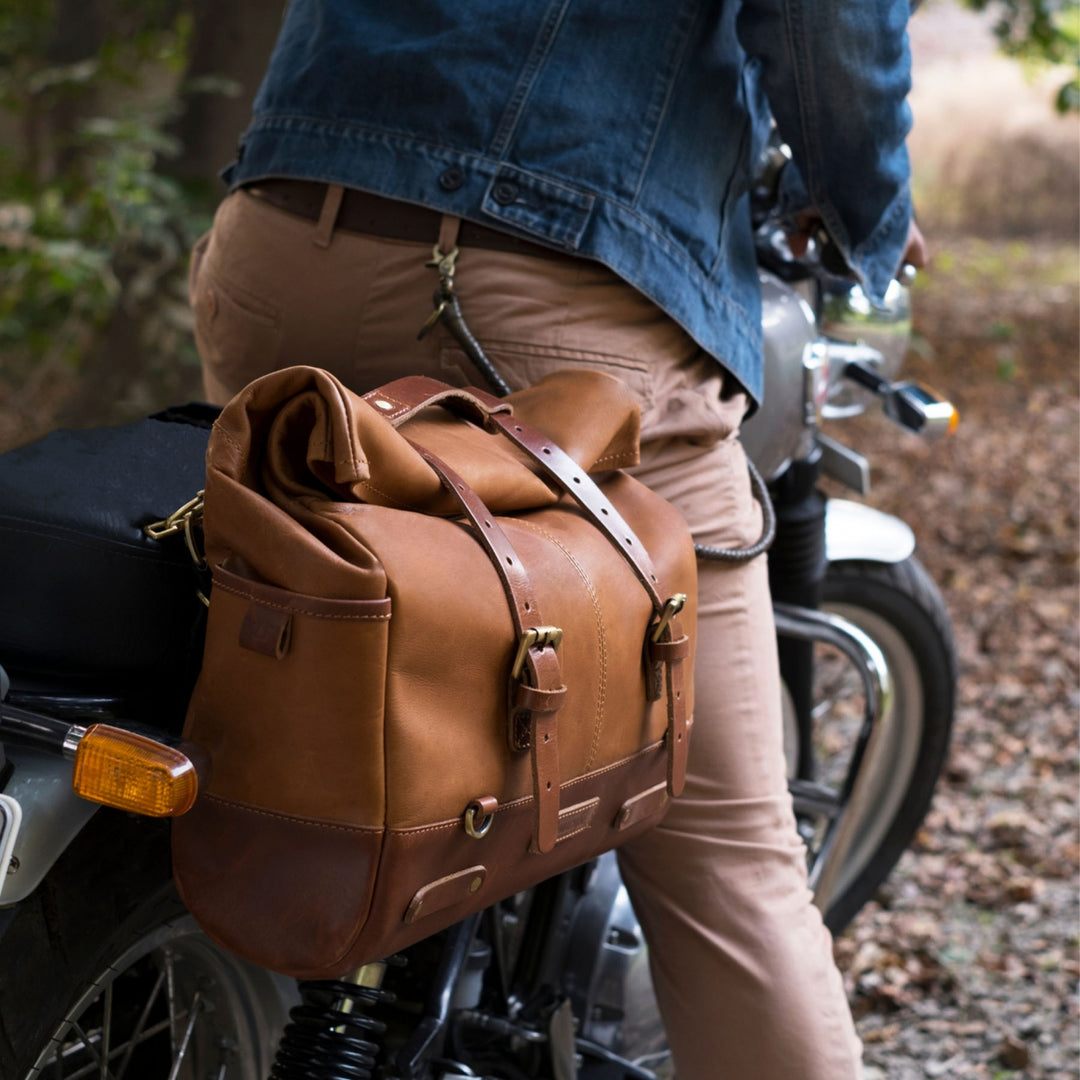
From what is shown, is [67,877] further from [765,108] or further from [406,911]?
[765,108]

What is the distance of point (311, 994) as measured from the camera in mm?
1414

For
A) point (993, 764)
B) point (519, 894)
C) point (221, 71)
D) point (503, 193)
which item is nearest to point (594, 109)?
point (503, 193)

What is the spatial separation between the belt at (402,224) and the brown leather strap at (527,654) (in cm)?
35

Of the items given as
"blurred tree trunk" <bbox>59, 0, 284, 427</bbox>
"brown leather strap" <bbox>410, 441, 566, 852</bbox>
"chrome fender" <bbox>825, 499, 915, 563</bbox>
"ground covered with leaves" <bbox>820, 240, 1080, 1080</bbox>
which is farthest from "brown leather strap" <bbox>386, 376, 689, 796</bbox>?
"blurred tree trunk" <bbox>59, 0, 284, 427</bbox>

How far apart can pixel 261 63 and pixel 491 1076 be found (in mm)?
3703

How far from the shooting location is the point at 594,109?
141 cm

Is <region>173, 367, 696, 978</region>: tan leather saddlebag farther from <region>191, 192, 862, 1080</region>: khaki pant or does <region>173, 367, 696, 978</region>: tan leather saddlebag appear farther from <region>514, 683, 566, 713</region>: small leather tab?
<region>191, 192, 862, 1080</region>: khaki pant

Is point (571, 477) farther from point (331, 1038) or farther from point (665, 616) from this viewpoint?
point (331, 1038)

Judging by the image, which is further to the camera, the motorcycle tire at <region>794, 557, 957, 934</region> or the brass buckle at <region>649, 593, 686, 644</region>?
the motorcycle tire at <region>794, 557, 957, 934</region>

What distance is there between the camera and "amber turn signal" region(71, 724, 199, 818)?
1016 mm

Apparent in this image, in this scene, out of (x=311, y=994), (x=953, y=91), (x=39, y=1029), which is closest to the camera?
(x=39, y=1029)

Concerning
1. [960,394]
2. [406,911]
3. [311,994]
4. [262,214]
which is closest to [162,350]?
[262,214]

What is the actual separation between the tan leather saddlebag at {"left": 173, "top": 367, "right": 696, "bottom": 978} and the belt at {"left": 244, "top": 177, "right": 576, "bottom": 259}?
0.82 feet

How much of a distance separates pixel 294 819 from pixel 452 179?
2.27ft
